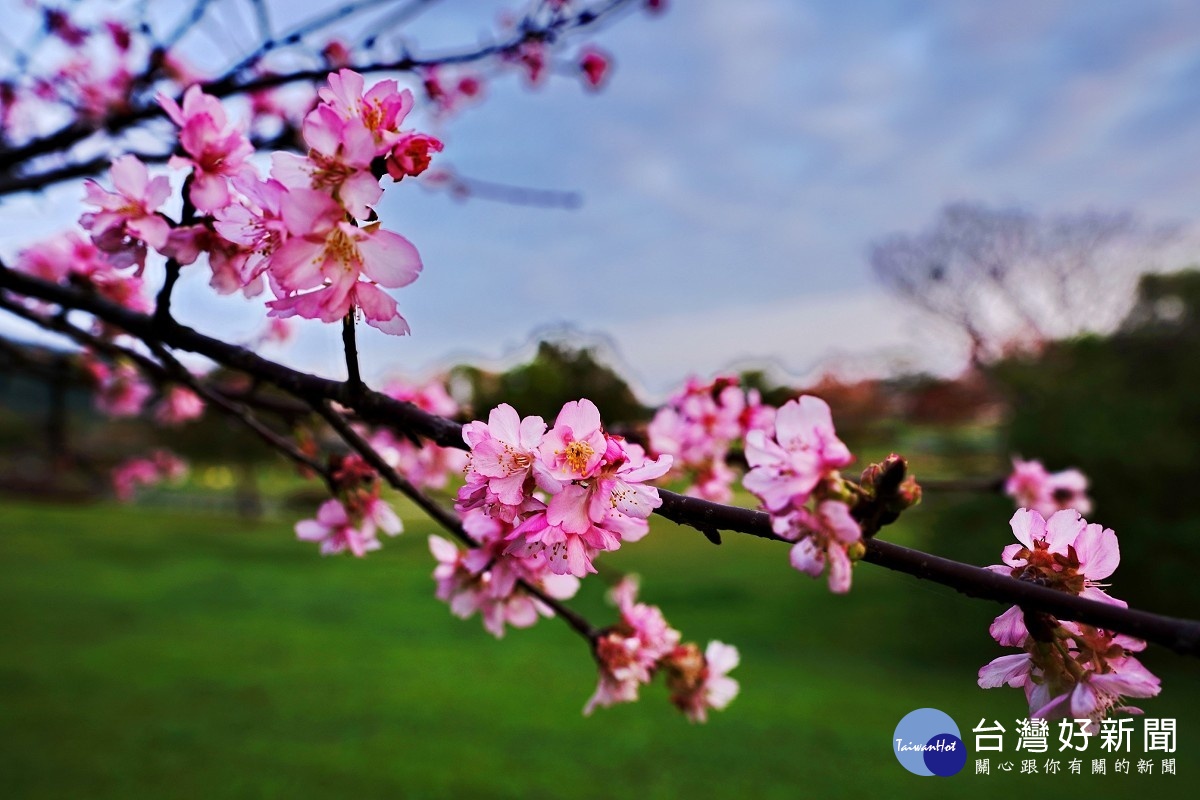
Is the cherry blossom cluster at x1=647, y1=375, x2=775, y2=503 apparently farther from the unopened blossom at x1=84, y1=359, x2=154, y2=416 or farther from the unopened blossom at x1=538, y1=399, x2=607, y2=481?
the unopened blossom at x1=84, y1=359, x2=154, y2=416

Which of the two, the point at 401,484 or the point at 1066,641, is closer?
the point at 1066,641

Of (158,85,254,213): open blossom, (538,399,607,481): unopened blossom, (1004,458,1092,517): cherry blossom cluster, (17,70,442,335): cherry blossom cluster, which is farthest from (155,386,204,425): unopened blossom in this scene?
(1004,458,1092,517): cherry blossom cluster

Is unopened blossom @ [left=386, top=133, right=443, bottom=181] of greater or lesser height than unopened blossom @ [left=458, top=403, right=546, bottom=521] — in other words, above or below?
above

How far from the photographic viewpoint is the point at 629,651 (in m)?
1.08

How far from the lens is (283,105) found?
2836 millimetres

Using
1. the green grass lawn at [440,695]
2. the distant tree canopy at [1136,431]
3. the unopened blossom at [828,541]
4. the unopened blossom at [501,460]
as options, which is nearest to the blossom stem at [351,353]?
the unopened blossom at [501,460]

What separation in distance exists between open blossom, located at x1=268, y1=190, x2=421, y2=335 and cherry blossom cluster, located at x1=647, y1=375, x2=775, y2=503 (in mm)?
1060

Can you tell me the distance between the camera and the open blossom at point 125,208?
80 cm

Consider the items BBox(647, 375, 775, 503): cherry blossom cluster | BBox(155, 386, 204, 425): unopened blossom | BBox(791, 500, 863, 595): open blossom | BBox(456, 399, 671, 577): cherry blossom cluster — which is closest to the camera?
BBox(791, 500, 863, 595): open blossom

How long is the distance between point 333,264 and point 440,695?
4648 mm

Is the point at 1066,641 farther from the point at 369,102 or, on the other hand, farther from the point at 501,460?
the point at 369,102

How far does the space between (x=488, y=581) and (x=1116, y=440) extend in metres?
5.53

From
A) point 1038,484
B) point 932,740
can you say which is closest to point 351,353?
point 1038,484

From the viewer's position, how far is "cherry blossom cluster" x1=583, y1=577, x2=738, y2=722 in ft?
3.52
